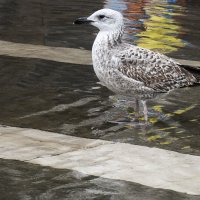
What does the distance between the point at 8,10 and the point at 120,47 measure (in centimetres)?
1199

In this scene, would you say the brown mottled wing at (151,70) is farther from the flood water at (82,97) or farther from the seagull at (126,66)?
the flood water at (82,97)

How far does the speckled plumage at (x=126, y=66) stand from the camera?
10.2 m

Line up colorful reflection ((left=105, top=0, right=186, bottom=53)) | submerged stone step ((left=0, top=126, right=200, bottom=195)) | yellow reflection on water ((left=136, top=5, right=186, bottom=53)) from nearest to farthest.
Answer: submerged stone step ((left=0, top=126, right=200, bottom=195)) → yellow reflection on water ((left=136, top=5, right=186, bottom=53)) → colorful reflection ((left=105, top=0, right=186, bottom=53))

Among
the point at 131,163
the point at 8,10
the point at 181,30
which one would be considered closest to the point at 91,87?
the point at 131,163

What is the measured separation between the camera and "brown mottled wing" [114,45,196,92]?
10.3 metres

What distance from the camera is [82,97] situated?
11.9 metres

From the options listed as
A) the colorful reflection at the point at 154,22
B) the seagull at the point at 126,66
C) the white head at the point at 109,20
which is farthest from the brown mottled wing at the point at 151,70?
the colorful reflection at the point at 154,22

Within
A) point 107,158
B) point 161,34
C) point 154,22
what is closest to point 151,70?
point 107,158

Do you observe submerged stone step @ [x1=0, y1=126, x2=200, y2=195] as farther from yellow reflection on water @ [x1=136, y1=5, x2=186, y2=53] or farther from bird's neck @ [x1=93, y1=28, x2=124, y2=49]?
yellow reflection on water @ [x1=136, y1=5, x2=186, y2=53]

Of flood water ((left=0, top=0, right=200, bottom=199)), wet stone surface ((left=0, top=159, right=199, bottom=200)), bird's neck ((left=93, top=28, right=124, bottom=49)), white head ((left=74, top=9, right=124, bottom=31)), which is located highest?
white head ((left=74, top=9, right=124, bottom=31))

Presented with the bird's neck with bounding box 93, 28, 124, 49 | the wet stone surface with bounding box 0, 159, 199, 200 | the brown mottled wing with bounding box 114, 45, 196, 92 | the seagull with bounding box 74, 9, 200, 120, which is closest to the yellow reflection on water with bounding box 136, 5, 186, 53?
the brown mottled wing with bounding box 114, 45, 196, 92

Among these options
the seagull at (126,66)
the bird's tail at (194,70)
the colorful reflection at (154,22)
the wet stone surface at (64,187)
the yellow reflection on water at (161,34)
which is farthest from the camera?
the colorful reflection at (154,22)

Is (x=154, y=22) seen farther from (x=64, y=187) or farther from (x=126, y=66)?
(x=64, y=187)

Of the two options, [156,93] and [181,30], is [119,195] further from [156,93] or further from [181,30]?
[181,30]
